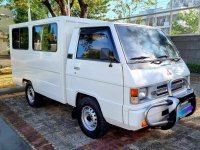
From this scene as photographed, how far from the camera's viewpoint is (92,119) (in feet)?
14.2

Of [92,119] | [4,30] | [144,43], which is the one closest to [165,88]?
[144,43]

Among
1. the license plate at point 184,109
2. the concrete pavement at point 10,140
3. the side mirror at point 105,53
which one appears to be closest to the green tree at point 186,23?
the license plate at point 184,109

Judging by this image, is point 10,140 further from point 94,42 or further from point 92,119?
point 94,42

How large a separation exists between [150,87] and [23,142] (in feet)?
8.31

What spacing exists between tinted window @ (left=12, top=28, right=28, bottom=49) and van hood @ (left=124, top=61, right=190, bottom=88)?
3.70 m

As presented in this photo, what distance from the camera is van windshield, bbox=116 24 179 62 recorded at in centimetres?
383

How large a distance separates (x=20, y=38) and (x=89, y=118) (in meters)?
3.43

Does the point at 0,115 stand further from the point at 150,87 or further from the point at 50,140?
the point at 150,87

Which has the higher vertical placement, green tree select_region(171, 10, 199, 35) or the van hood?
green tree select_region(171, 10, 199, 35)

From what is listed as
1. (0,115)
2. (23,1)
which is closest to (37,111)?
(0,115)

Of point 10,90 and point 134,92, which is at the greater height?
point 134,92

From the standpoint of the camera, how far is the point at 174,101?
373cm

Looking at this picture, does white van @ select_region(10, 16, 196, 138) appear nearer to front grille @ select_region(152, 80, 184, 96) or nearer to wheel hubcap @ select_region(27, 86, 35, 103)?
front grille @ select_region(152, 80, 184, 96)

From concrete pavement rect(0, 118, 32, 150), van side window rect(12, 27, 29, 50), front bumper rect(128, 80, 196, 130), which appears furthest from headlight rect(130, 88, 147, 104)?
van side window rect(12, 27, 29, 50)
